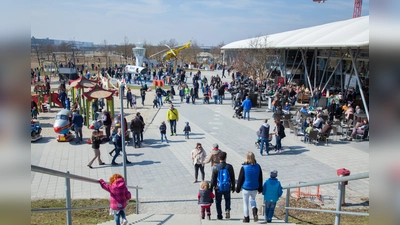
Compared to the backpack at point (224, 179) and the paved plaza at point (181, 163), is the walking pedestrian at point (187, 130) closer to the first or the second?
the paved plaza at point (181, 163)

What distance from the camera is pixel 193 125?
61.8ft

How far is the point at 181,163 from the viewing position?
12594 mm

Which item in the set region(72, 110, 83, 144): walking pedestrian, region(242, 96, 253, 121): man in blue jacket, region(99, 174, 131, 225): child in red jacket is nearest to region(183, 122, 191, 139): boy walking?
region(72, 110, 83, 144): walking pedestrian

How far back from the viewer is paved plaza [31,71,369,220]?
9531 mm

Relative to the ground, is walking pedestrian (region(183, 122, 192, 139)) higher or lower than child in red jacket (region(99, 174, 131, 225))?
lower

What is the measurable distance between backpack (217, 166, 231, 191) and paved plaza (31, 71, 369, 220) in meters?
1.57

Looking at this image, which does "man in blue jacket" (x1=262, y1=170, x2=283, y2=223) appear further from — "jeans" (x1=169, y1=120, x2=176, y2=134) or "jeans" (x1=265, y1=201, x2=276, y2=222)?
"jeans" (x1=169, y1=120, x2=176, y2=134)

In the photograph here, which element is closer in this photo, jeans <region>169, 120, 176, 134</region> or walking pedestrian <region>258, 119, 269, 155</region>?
walking pedestrian <region>258, 119, 269, 155</region>

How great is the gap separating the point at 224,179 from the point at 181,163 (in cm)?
553

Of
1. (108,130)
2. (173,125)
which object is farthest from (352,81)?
(108,130)

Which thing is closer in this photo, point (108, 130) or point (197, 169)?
point (197, 169)

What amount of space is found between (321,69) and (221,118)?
11.4m

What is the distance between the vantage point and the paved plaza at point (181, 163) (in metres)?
9.53

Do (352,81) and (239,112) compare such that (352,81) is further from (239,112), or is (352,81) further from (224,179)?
(224,179)
